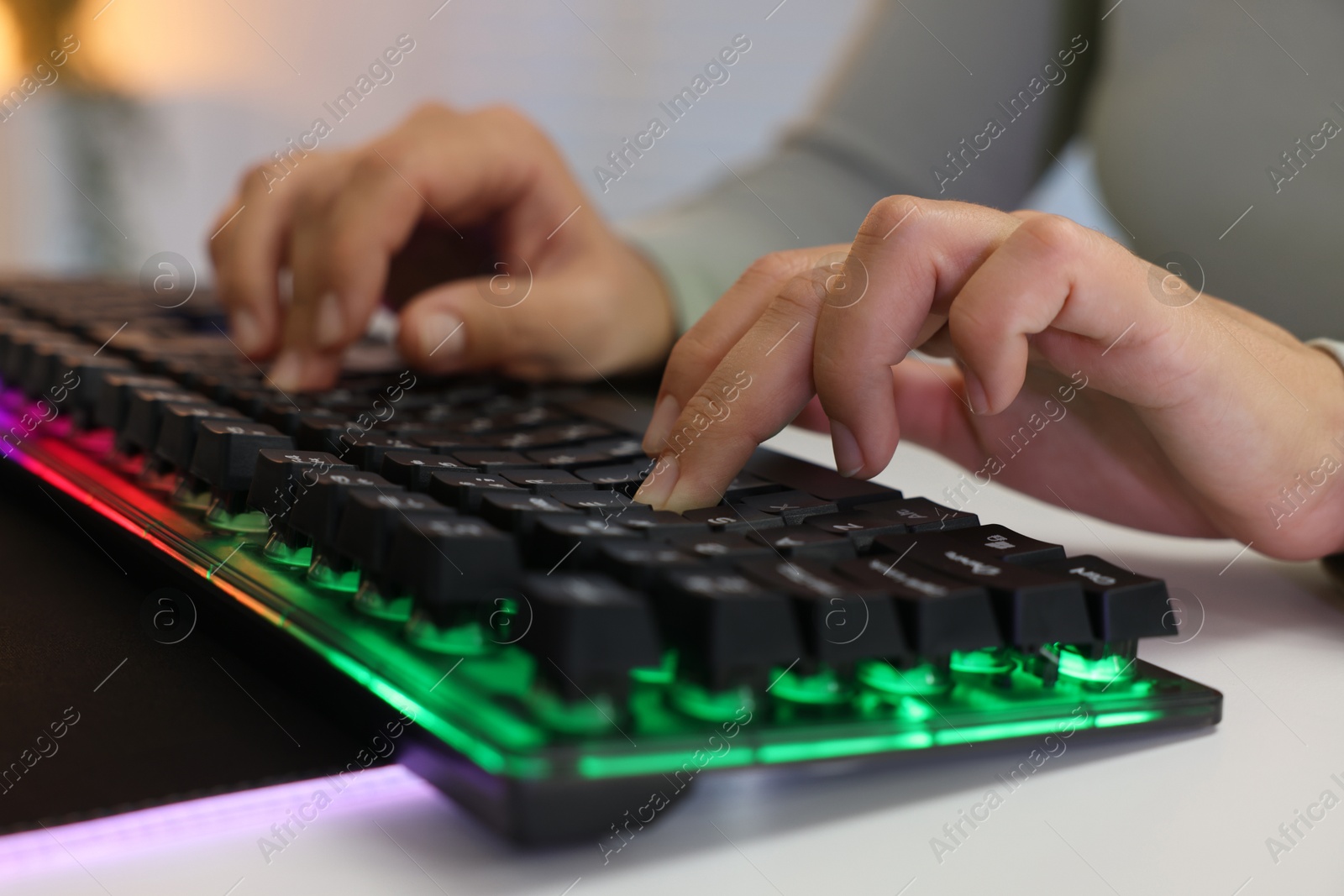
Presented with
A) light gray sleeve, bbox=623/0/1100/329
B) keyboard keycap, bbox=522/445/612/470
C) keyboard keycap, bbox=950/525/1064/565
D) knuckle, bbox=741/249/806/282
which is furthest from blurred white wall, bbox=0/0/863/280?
keyboard keycap, bbox=950/525/1064/565

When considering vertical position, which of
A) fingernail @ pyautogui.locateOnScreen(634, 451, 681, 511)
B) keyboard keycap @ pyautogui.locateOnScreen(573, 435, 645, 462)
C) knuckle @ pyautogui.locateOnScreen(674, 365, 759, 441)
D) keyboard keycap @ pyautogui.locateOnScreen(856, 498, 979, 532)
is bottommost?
keyboard keycap @ pyautogui.locateOnScreen(856, 498, 979, 532)

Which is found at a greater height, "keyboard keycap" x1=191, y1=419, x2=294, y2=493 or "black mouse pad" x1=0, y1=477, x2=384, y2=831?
"keyboard keycap" x1=191, y1=419, x2=294, y2=493

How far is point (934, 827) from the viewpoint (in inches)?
11.2

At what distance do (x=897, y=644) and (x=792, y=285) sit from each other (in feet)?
0.79

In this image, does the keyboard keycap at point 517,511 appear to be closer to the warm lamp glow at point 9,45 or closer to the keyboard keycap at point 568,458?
the keyboard keycap at point 568,458

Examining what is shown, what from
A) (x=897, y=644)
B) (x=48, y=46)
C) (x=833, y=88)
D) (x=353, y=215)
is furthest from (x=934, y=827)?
(x=48, y=46)

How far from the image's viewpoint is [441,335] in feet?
2.37

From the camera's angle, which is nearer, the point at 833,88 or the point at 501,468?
the point at 501,468

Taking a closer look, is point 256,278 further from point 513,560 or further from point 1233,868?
point 1233,868

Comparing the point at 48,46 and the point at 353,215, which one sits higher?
the point at 48,46

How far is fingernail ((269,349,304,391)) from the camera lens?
2.10 feet

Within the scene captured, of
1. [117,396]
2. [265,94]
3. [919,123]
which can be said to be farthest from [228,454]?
[265,94]

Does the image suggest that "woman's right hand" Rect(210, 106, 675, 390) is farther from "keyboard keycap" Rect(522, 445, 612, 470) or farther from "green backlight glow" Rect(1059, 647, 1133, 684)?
"green backlight glow" Rect(1059, 647, 1133, 684)

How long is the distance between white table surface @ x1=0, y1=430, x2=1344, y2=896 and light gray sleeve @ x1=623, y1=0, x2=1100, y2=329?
75 centimetres
